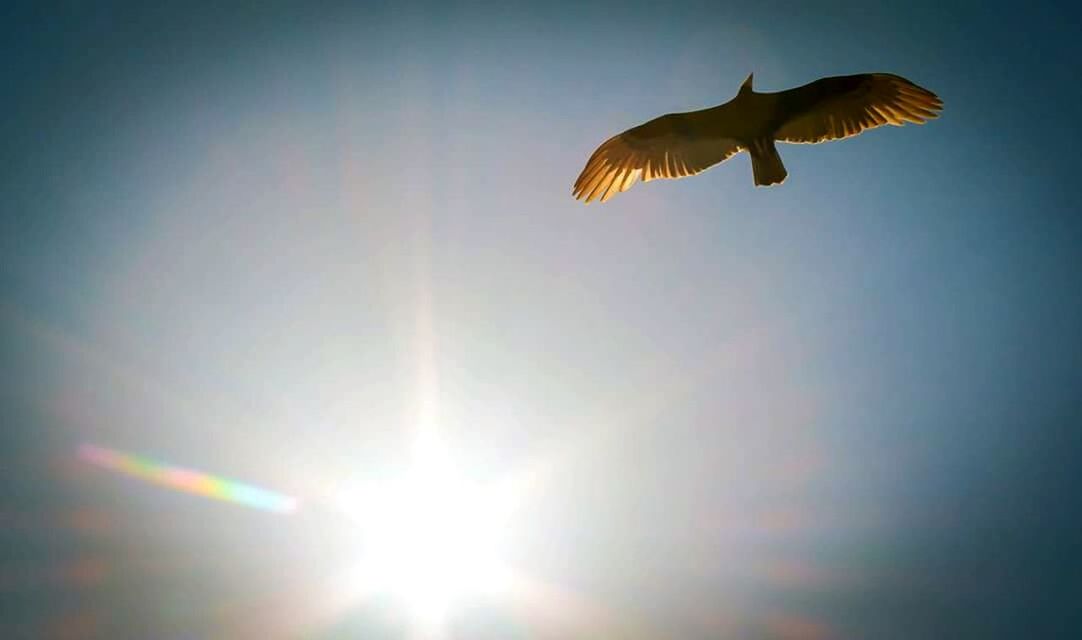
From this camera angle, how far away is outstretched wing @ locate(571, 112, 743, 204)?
4.75 m

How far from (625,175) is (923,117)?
188 cm

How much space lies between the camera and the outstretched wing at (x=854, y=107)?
4645 mm

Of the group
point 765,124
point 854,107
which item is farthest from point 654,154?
point 854,107

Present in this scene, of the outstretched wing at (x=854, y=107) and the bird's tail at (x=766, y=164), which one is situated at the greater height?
the outstretched wing at (x=854, y=107)

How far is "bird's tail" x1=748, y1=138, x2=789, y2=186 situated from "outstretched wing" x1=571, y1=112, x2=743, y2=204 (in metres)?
0.16

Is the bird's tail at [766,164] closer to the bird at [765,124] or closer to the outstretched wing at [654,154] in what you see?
the bird at [765,124]

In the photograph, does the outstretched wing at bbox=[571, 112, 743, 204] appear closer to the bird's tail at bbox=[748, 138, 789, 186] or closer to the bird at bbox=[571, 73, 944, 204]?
the bird at bbox=[571, 73, 944, 204]

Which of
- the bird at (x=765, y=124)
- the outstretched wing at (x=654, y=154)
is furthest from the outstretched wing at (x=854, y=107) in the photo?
the outstretched wing at (x=654, y=154)

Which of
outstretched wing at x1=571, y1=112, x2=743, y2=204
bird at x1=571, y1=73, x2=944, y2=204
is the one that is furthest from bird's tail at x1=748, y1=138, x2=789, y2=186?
outstretched wing at x1=571, y1=112, x2=743, y2=204

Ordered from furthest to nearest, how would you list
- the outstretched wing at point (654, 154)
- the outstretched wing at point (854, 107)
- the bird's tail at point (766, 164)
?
the outstretched wing at point (654, 154)
the outstretched wing at point (854, 107)
the bird's tail at point (766, 164)

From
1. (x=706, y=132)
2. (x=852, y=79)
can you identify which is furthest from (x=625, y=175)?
(x=852, y=79)

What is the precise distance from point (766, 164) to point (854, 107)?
0.76 m

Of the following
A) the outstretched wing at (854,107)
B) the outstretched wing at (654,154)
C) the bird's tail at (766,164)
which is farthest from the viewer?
the outstretched wing at (654,154)

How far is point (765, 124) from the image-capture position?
4598 millimetres
